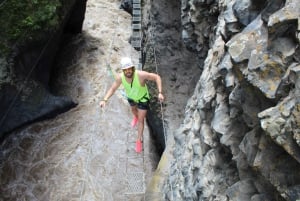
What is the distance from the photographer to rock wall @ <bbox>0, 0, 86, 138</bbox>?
8.77m

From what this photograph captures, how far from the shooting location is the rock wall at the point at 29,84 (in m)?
8.77

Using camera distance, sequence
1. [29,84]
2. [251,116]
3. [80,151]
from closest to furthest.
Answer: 1. [251,116]
2. [80,151]
3. [29,84]

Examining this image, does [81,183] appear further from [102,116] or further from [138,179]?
[102,116]

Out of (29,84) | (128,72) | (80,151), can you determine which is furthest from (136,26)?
(128,72)

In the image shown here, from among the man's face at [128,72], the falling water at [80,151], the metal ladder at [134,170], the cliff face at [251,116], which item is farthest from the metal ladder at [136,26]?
the cliff face at [251,116]

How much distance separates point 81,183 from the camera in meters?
7.96

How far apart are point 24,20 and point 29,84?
1.51 metres

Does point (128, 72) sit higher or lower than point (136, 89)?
higher

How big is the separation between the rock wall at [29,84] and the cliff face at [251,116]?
17.9 feet

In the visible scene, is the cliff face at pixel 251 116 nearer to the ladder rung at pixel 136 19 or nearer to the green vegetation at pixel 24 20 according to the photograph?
the green vegetation at pixel 24 20

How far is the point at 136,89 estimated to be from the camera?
6047mm

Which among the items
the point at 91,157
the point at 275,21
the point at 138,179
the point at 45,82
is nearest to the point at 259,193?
the point at 275,21

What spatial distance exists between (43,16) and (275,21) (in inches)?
287

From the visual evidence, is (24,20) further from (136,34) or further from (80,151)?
(136,34)
